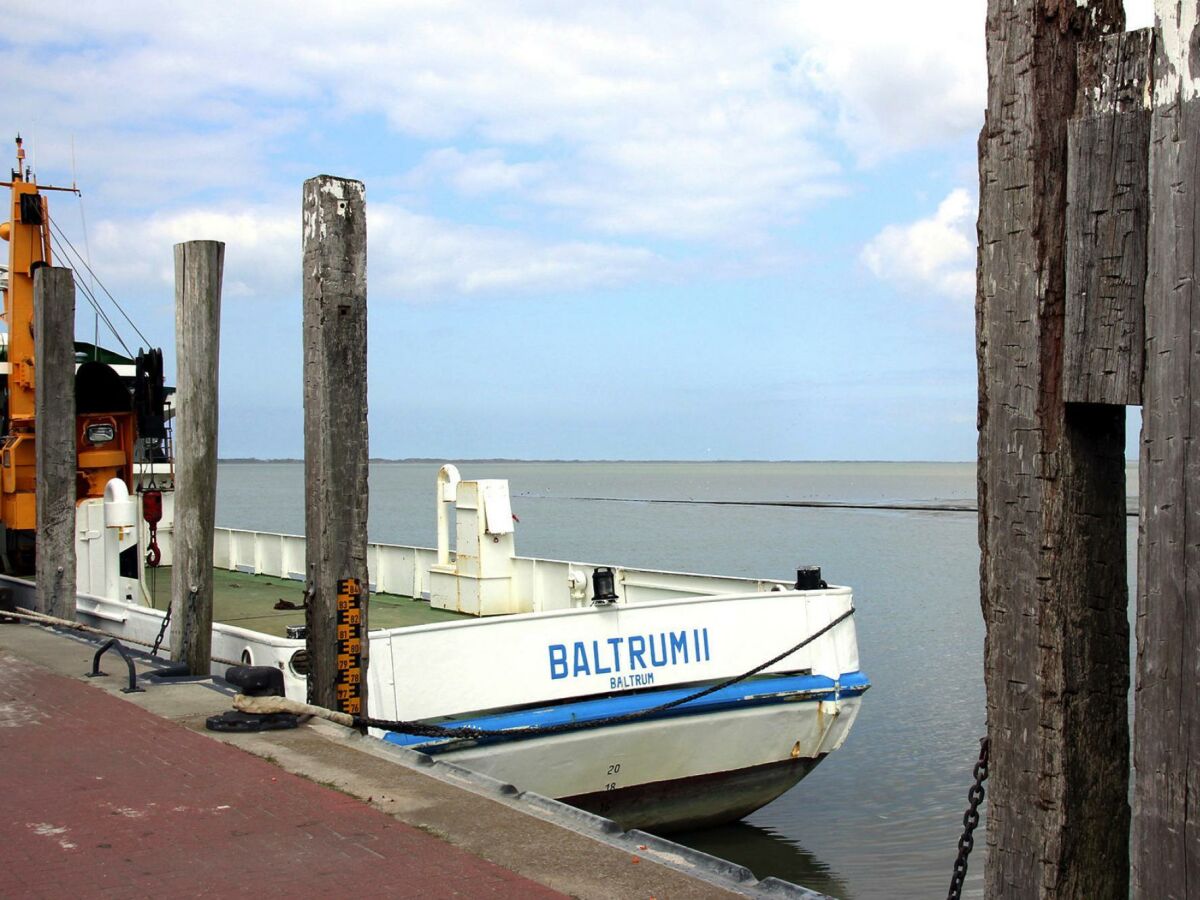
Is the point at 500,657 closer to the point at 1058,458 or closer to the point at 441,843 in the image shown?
the point at 441,843

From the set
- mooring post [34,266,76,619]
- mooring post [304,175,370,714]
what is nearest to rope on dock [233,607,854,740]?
mooring post [304,175,370,714]

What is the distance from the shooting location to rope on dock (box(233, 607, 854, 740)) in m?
7.09

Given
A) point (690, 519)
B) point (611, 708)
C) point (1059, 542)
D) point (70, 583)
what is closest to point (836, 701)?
point (611, 708)

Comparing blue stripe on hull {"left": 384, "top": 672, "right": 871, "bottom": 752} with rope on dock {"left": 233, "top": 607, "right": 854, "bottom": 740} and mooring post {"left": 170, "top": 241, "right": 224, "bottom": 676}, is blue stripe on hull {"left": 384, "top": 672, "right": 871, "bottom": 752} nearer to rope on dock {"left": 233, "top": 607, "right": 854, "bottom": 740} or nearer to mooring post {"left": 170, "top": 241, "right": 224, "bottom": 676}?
rope on dock {"left": 233, "top": 607, "right": 854, "bottom": 740}

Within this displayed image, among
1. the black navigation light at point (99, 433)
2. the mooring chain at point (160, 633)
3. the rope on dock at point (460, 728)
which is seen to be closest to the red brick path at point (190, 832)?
the rope on dock at point (460, 728)

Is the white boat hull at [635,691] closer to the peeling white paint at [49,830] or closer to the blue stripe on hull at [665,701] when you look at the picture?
the blue stripe on hull at [665,701]

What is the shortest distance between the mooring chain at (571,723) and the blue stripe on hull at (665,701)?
0.15ft

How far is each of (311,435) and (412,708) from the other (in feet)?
6.43

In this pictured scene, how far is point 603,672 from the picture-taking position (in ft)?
29.2

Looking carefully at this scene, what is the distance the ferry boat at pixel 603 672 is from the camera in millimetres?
8352

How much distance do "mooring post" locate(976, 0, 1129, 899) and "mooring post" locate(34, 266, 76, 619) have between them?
10982 mm

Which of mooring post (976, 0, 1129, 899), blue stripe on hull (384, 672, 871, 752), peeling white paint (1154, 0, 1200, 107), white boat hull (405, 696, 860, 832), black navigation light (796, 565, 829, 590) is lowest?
white boat hull (405, 696, 860, 832)

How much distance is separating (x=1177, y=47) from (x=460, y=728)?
6.09 m

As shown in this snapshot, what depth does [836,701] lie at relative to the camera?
9555mm
